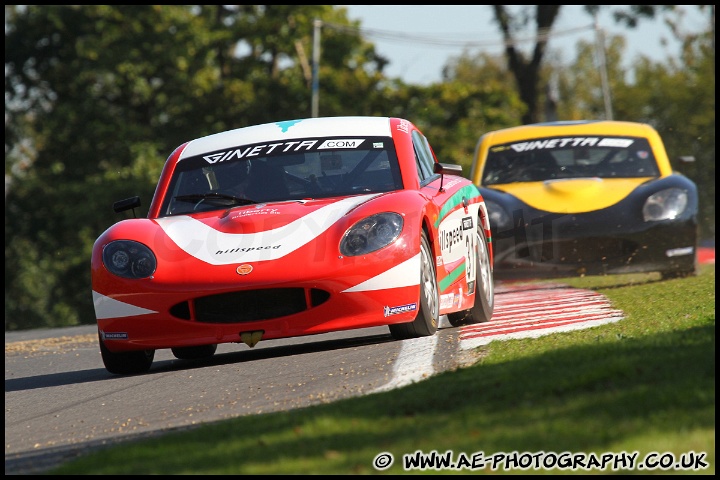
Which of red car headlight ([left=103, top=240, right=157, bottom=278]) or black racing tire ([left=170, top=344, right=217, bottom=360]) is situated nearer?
red car headlight ([left=103, top=240, right=157, bottom=278])

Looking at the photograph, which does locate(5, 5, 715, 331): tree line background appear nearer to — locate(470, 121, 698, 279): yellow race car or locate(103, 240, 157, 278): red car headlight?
locate(470, 121, 698, 279): yellow race car

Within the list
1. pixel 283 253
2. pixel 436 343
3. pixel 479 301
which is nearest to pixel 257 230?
pixel 283 253

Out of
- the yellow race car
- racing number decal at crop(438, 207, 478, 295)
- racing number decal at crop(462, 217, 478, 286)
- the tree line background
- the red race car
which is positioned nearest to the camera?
the red race car

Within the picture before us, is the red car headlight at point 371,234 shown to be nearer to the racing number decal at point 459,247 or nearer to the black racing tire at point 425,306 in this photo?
the black racing tire at point 425,306

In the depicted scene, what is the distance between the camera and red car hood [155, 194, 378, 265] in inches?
335

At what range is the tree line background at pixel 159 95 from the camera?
41656mm

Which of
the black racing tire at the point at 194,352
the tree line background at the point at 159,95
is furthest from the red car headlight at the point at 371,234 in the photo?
the tree line background at the point at 159,95

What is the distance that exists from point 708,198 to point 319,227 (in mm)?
33069

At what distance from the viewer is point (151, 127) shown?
43.1 meters

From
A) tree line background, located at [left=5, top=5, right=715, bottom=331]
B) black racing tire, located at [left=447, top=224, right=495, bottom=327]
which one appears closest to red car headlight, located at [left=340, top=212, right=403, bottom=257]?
black racing tire, located at [left=447, top=224, right=495, bottom=327]

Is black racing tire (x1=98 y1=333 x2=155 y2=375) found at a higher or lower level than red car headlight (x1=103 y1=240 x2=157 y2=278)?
lower

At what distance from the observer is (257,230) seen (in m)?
8.67

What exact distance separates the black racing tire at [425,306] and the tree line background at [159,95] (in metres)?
30.7

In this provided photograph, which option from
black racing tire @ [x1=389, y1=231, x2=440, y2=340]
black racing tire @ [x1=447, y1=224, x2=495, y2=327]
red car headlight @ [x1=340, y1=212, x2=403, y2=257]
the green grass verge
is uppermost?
red car headlight @ [x1=340, y1=212, x2=403, y2=257]
